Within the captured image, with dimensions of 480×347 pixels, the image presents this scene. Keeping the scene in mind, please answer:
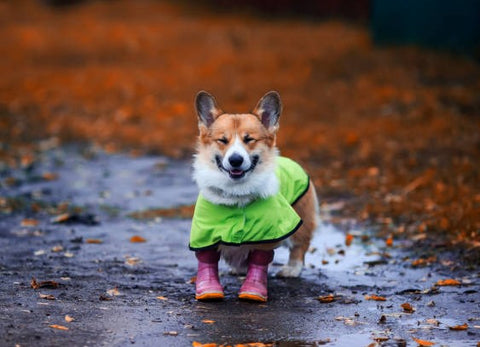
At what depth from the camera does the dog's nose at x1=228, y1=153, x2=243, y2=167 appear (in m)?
5.87

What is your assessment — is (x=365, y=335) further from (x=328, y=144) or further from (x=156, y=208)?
(x=328, y=144)

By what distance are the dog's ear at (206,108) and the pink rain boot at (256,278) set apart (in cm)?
106

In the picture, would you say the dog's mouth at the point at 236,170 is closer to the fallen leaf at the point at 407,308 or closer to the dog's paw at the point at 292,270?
the dog's paw at the point at 292,270

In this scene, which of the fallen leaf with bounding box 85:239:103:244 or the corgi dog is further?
the fallen leaf with bounding box 85:239:103:244

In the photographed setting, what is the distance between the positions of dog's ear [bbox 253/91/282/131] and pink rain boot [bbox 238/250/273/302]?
3.15 ft

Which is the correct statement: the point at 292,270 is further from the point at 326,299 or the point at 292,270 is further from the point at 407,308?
the point at 407,308

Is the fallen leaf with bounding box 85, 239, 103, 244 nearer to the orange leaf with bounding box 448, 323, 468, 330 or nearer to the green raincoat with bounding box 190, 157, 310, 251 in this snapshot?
the green raincoat with bounding box 190, 157, 310, 251

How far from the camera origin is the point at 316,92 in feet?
56.8

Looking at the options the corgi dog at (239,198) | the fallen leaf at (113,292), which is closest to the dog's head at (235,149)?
the corgi dog at (239,198)

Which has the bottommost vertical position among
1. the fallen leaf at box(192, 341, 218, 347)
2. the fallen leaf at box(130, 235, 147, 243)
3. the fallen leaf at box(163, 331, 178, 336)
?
the fallen leaf at box(192, 341, 218, 347)

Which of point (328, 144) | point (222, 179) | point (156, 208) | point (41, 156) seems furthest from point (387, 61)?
point (222, 179)

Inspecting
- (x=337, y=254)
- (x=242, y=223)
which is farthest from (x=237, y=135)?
(x=337, y=254)

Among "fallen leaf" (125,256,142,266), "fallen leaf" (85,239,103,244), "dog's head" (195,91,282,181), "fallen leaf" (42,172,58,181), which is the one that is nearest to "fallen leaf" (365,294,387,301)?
"dog's head" (195,91,282,181)

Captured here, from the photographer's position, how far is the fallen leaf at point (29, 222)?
8875mm
